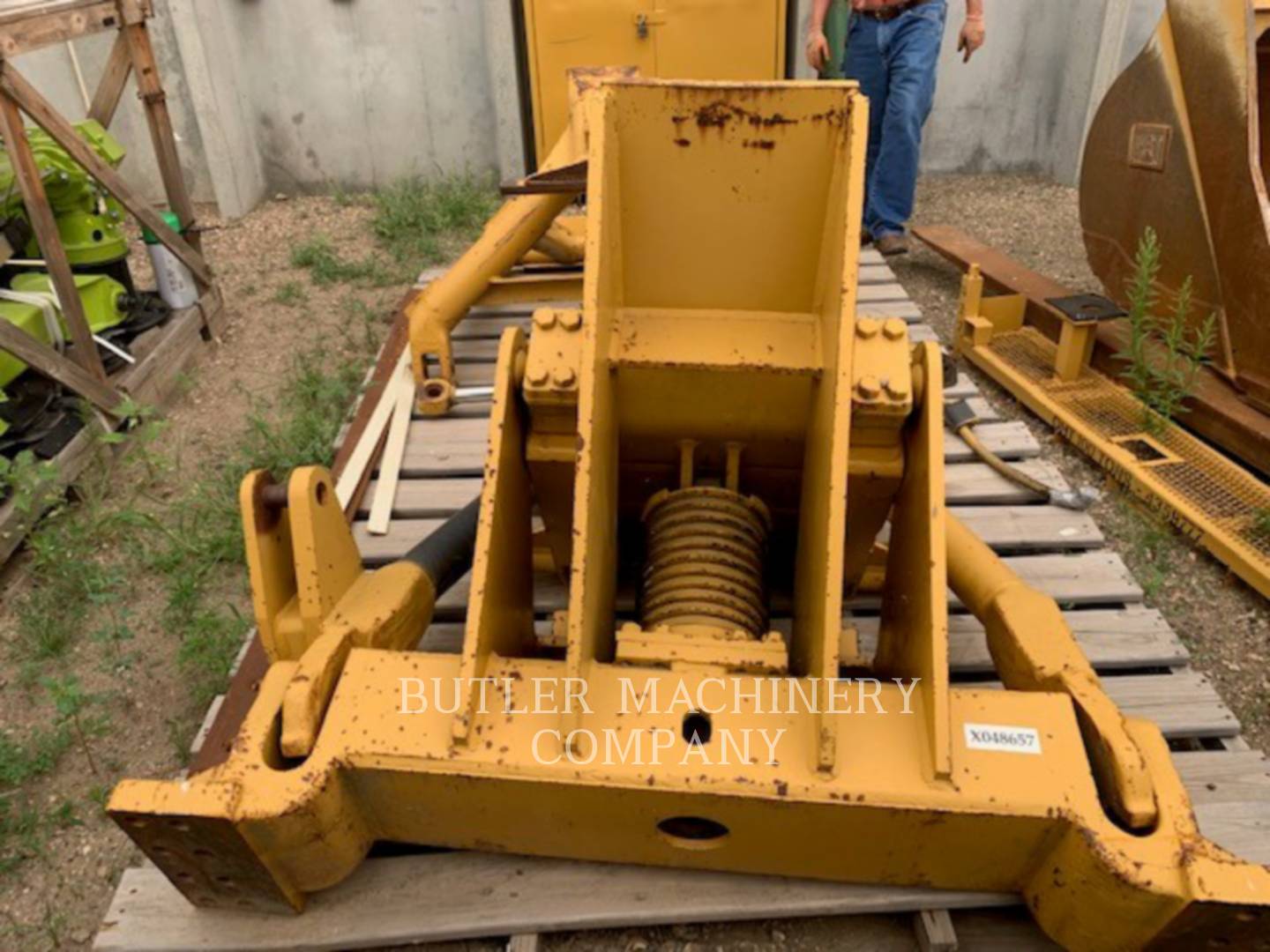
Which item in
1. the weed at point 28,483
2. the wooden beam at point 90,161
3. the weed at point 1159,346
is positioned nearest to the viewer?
the weed at point 28,483

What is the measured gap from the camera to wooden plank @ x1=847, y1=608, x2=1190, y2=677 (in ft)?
7.62

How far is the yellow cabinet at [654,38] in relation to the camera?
5.32 m

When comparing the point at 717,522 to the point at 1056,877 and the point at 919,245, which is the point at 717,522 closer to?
the point at 1056,877

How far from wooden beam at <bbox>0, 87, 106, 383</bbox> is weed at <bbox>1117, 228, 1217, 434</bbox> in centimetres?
358

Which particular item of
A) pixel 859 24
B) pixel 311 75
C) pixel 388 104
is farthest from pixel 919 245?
pixel 311 75

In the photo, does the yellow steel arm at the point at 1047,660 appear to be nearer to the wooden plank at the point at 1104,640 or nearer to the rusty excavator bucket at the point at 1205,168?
the wooden plank at the point at 1104,640

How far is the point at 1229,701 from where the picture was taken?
2455 mm

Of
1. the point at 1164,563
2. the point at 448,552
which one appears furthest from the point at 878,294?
the point at 448,552

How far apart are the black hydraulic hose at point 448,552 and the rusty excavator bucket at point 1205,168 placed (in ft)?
8.22

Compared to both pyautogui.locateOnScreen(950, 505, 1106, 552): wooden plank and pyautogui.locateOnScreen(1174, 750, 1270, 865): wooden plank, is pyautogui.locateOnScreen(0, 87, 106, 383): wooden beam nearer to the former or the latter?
pyautogui.locateOnScreen(950, 505, 1106, 552): wooden plank

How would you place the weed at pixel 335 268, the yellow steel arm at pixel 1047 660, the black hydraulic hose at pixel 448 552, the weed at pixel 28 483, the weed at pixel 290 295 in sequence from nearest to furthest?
the yellow steel arm at pixel 1047 660 → the black hydraulic hose at pixel 448 552 → the weed at pixel 28 483 → the weed at pixel 290 295 → the weed at pixel 335 268

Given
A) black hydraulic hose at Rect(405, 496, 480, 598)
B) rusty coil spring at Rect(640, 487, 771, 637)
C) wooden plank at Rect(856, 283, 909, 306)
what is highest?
rusty coil spring at Rect(640, 487, 771, 637)

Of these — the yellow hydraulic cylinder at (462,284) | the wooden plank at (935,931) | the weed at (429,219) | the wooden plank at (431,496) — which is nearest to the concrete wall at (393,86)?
the weed at (429,219)

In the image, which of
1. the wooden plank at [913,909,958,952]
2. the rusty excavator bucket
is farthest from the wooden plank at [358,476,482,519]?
the rusty excavator bucket
